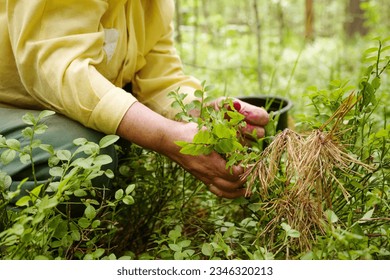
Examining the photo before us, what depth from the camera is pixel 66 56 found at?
51.3 inches

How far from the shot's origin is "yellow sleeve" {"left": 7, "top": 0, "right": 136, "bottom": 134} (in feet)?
4.23

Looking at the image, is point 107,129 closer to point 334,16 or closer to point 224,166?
point 224,166

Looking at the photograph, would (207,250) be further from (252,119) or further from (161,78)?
(161,78)

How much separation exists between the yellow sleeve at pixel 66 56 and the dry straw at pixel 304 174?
40 centimetres

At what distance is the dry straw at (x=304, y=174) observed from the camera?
1121 millimetres

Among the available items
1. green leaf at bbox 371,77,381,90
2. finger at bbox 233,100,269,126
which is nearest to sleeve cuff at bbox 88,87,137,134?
finger at bbox 233,100,269,126

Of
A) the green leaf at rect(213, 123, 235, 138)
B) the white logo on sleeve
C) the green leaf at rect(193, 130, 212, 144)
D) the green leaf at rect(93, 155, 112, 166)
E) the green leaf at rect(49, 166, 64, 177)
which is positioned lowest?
the green leaf at rect(49, 166, 64, 177)

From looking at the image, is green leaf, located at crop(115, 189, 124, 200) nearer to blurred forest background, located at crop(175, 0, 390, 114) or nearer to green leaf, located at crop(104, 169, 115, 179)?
green leaf, located at crop(104, 169, 115, 179)

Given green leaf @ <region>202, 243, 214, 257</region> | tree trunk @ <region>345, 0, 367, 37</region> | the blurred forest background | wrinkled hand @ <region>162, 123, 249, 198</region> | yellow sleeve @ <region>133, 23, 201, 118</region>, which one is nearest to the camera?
green leaf @ <region>202, 243, 214, 257</region>

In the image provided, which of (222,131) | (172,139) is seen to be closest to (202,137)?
(222,131)

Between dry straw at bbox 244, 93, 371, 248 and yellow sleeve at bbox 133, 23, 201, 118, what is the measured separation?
632 mm

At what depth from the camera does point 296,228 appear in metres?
1.13

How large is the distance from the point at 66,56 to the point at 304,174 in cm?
67
